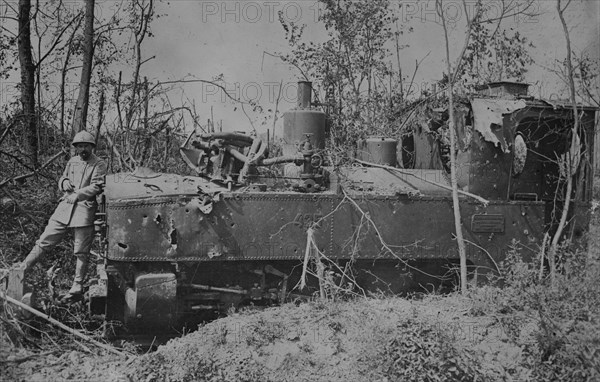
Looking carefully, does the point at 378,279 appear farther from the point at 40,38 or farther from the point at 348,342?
the point at 40,38

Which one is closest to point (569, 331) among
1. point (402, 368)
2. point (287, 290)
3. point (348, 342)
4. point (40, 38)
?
point (402, 368)

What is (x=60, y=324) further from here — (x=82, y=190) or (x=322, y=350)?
(x=322, y=350)

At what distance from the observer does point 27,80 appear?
12703 millimetres

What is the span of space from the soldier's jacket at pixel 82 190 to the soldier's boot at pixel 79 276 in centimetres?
42

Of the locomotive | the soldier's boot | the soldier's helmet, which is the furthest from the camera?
the soldier's helmet

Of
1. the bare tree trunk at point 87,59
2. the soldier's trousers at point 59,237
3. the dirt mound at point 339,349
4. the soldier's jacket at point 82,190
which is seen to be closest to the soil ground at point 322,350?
the dirt mound at point 339,349

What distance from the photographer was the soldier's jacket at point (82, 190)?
732cm

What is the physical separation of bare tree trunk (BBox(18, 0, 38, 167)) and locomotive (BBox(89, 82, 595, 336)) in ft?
17.1

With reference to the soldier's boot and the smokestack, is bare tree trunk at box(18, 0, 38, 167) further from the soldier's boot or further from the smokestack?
the smokestack

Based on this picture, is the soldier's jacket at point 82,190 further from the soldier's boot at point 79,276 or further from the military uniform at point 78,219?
the soldier's boot at point 79,276

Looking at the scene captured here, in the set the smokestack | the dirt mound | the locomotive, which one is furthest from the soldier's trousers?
the smokestack

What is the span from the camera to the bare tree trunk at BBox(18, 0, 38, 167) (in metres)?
12.1

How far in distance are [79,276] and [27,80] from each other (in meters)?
6.93

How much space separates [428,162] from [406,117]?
993mm
